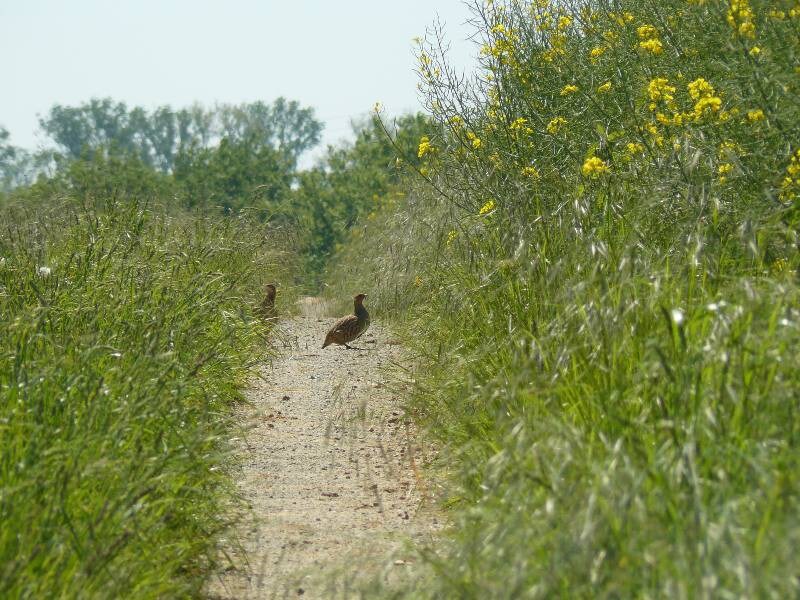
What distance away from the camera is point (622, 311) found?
4.39 m

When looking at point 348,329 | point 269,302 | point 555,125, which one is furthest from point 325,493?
point 269,302

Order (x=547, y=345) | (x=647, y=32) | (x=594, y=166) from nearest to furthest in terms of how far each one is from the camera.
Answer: (x=547, y=345)
(x=594, y=166)
(x=647, y=32)

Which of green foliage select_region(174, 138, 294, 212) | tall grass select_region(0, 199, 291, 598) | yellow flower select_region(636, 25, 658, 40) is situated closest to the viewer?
tall grass select_region(0, 199, 291, 598)

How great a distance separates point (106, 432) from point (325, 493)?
2.03m

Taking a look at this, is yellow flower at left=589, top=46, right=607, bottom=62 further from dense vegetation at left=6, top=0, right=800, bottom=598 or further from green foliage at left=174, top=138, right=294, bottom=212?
green foliage at left=174, top=138, right=294, bottom=212

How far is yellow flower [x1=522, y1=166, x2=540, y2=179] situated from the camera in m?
7.58

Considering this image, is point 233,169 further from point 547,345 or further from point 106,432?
point 106,432

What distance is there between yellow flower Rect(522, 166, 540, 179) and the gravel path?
5.52 ft

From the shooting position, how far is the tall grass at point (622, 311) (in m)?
3.01

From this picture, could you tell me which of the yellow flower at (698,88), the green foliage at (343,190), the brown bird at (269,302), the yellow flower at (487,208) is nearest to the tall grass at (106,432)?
the yellow flower at (487,208)

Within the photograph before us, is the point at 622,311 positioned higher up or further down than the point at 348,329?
higher up

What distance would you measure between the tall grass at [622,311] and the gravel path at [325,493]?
324mm

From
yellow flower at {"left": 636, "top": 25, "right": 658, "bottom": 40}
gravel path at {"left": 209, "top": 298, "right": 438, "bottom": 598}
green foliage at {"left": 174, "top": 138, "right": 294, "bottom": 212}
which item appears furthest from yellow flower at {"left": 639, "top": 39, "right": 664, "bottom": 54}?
green foliage at {"left": 174, "top": 138, "right": 294, "bottom": 212}

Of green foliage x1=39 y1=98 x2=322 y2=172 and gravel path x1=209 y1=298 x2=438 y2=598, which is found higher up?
green foliage x1=39 y1=98 x2=322 y2=172
